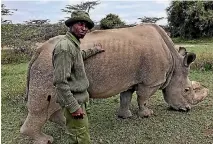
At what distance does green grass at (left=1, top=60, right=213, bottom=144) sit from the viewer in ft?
17.0

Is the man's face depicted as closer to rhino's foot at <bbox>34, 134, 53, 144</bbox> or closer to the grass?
rhino's foot at <bbox>34, 134, 53, 144</bbox>

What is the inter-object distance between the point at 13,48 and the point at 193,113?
808 centimetres

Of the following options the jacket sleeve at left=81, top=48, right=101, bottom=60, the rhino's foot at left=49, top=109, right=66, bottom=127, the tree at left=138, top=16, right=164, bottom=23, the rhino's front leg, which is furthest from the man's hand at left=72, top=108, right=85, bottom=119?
the tree at left=138, top=16, right=164, bottom=23

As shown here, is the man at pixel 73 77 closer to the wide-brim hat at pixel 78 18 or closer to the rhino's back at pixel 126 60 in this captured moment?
the wide-brim hat at pixel 78 18

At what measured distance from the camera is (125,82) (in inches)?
209

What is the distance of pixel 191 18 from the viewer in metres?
21.6

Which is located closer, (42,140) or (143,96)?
(42,140)

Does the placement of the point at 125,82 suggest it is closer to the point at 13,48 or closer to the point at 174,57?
the point at 174,57

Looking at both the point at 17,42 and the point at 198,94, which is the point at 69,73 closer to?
the point at 198,94

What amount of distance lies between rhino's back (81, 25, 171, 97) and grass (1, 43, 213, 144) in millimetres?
596

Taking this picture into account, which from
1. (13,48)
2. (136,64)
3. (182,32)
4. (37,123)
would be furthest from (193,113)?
(182,32)

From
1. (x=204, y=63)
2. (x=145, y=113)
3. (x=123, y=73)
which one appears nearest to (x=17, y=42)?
(x=204, y=63)

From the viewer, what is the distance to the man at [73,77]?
347 cm

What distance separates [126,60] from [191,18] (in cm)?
1722
